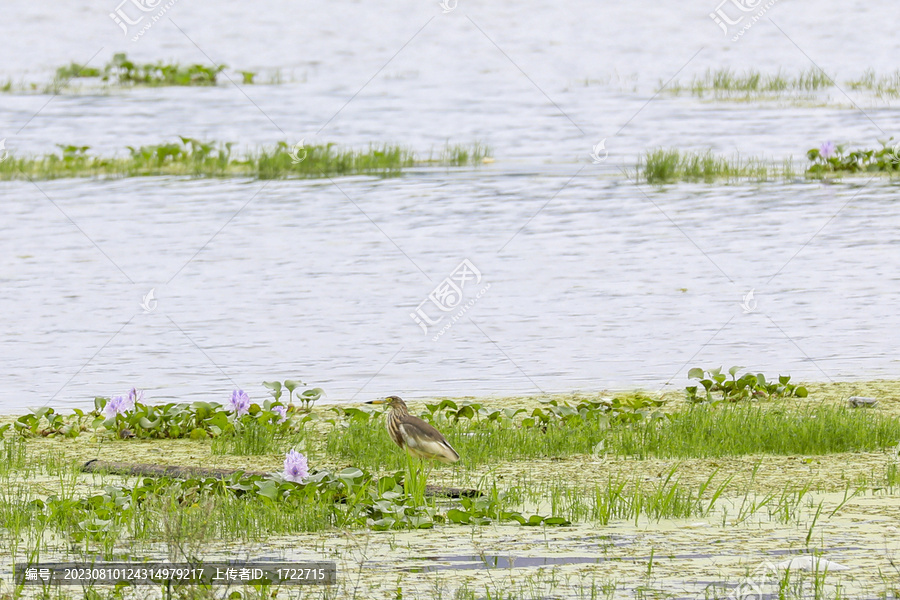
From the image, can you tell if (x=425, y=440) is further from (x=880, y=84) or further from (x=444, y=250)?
(x=880, y=84)

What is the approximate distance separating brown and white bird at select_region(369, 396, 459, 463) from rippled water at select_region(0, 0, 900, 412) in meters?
3.24

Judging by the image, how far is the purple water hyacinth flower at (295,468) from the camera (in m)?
6.39

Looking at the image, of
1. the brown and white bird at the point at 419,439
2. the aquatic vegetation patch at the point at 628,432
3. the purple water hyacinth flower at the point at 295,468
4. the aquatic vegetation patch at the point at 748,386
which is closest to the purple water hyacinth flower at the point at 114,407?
the aquatic vegetation patch at the point at 628,432

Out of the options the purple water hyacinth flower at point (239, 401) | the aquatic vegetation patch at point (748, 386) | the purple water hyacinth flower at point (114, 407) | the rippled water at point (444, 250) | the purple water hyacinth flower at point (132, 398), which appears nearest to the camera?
the purple water hyacinth flower at point (239, 401)

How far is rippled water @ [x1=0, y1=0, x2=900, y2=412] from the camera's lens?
11.2 metres

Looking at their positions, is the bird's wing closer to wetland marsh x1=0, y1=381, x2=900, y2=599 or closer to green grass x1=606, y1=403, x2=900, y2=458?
wetland marsh x1=0, y1=381, x2=900, y2=599

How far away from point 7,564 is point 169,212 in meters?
12.7

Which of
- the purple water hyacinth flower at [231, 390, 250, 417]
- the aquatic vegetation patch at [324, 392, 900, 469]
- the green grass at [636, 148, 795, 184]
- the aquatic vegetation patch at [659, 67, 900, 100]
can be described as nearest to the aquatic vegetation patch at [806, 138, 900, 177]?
the green grass at [636, 148, 795, 184]

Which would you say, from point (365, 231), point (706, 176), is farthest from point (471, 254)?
point (706, 176)

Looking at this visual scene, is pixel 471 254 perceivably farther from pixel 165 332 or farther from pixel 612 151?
pixel 612 151

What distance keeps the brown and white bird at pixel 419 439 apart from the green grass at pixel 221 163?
14.4 meters

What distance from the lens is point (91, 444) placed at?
28.0 feet

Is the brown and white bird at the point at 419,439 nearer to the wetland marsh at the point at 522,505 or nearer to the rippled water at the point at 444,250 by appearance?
the wetland marsh at the point at 522,505

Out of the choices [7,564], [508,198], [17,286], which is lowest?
[7,564]
